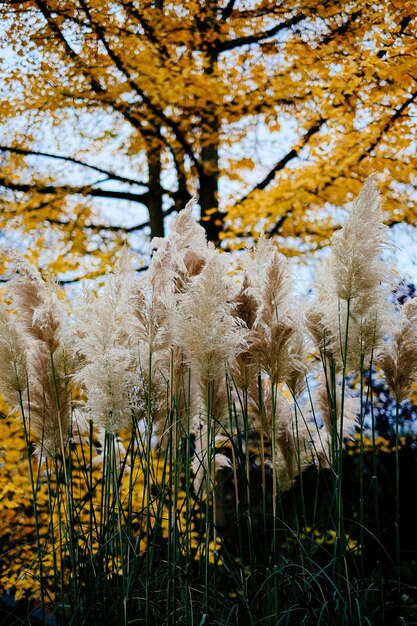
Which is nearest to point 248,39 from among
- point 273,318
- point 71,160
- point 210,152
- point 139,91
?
point 210,152

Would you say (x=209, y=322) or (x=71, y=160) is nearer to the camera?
(x=209, y=322)

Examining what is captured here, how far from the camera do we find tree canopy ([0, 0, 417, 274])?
20.1 feet

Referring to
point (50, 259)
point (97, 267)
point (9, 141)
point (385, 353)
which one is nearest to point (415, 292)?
point (97, 267)

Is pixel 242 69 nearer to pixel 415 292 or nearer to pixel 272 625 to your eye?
Result: pixel 415 292

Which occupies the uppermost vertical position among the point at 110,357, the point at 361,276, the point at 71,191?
the point at 71,191

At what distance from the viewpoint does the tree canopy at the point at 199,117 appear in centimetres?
613

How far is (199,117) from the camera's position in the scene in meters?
8.06

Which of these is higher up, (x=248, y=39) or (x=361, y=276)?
(x=248, y=39)

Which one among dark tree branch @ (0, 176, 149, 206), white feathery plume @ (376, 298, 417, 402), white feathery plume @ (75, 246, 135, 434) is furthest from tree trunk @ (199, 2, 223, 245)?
white feathery plume @ (75, 246, 135, 434)

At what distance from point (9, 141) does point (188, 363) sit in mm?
6316

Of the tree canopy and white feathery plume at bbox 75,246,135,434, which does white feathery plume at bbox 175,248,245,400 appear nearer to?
white feathery plume at bbox 75,246,135,434

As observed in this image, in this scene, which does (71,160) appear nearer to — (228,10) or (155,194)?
(155,194)

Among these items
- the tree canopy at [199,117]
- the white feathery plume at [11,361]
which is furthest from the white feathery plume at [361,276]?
the tree canopy at [199,117]

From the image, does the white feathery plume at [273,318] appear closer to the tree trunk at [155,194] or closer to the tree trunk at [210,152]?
the tree trunk at [210,152]
